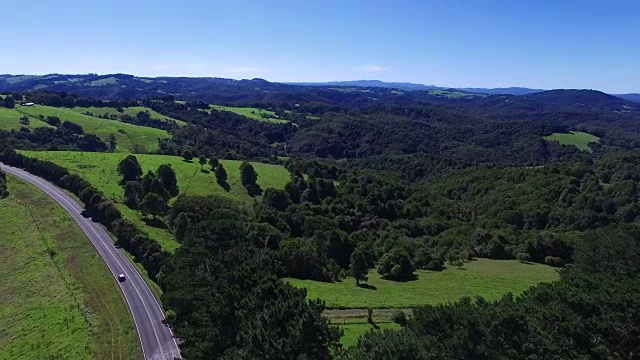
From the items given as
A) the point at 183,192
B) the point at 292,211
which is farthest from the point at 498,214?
the point at 183,192

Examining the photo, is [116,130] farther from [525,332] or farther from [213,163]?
[525,332]

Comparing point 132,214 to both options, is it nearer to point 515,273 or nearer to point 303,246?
point 303,246

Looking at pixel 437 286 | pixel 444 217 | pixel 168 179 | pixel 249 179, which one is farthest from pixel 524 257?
pixel 168 179

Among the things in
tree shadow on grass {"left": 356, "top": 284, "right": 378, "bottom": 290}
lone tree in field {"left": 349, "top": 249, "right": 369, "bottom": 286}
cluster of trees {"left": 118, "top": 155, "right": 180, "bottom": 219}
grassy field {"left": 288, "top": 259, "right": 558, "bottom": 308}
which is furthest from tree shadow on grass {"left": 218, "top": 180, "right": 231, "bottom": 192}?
tree shadow on grass {"left": 356, "top": 284, "right": 378, "bottom": 290}

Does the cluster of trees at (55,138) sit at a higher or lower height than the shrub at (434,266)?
higher

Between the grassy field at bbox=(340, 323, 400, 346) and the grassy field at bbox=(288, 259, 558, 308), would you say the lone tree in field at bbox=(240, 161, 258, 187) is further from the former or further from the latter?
the grassy field at bbox=(340, 323, 400, 346)

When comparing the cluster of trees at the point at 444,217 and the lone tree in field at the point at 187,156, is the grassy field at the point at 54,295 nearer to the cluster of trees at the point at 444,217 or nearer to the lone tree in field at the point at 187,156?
the cluster of trees at the point at 444,217

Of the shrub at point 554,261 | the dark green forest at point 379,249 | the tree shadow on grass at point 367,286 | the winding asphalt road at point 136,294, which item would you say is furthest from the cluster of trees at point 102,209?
the shrub at point 554,261
